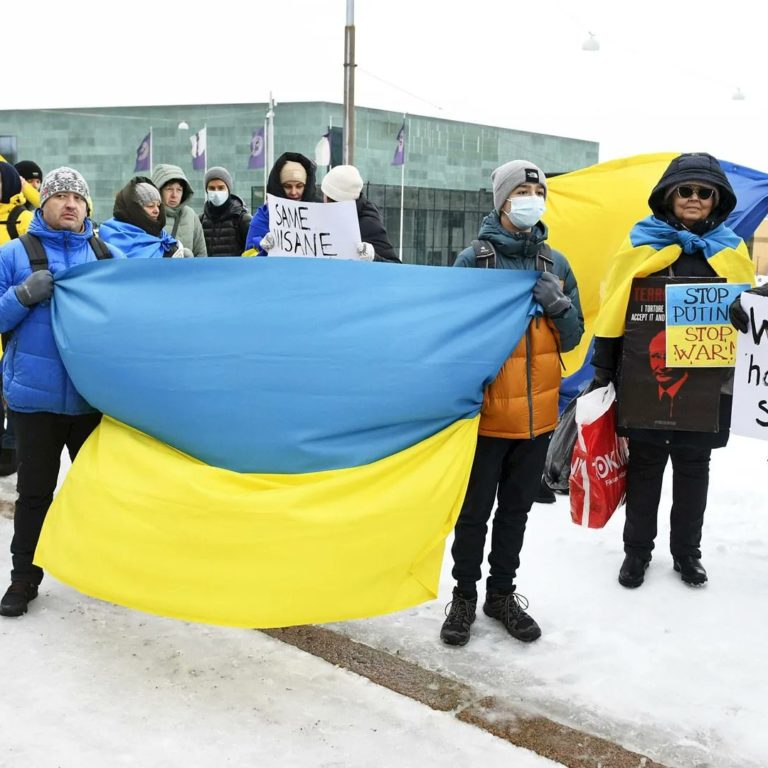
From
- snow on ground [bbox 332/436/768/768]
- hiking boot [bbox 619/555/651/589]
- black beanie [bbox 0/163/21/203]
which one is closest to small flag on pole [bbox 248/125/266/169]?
black beanie [bbox 0/163/21/203]

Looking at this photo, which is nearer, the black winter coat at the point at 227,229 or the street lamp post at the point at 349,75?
the black winter coat at the point at 227,229

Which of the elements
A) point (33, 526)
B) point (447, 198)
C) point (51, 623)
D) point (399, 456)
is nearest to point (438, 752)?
point (399, 456)

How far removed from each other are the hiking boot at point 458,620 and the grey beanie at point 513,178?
1.59 metres

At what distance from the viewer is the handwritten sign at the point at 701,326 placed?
393 cm

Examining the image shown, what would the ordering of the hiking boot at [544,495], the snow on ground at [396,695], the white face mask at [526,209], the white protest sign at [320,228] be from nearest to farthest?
the snow on ground at [396,695] → the white face mask at [526,209] → the white protest sign at [320,228] → the hiking boot at [544,495]

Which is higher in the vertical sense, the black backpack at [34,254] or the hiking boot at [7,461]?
the black backpack at [34,254]

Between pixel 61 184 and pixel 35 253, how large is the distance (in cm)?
30

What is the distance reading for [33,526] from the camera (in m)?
4.09

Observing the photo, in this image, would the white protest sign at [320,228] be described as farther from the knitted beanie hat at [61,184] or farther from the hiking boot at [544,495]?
the hiking boot at [544,495]

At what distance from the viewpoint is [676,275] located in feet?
13.2

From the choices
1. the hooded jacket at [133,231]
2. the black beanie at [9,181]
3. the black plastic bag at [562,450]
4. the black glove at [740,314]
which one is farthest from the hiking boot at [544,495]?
the black beanie at [9,181]

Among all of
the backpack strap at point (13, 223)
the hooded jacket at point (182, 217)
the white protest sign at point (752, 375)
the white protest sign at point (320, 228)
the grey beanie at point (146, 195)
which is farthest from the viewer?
the hooded jacket at point (182, 217)

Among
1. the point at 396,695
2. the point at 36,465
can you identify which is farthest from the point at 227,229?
the point at 396,695

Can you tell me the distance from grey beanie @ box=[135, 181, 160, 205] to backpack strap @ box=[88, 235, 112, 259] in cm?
93
